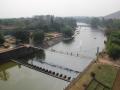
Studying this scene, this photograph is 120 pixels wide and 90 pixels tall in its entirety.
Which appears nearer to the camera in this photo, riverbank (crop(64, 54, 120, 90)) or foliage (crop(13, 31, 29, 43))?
riverbank (crop(64, 54, 120, 90))

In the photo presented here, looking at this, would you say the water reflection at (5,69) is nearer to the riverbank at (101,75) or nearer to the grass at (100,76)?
the riverbank at (101,75)

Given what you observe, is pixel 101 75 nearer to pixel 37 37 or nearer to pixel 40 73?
pixel 40 73

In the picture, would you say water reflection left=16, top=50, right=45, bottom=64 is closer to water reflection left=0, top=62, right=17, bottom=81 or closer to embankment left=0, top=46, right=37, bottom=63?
embankment left=0, top=46, right=37, bottom=63

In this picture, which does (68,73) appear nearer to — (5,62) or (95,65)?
(95,65)

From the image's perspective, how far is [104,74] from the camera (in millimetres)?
12664

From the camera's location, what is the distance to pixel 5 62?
59.1 feet

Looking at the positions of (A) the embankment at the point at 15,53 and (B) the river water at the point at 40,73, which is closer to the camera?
(B) the river water at the point at 40,73

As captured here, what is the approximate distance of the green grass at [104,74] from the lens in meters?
10.9

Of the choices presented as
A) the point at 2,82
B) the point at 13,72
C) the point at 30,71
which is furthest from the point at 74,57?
the point at 2,82

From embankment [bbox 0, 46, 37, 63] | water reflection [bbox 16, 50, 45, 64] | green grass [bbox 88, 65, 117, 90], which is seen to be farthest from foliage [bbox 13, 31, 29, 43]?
green grass [bbox 88, 65, 117, 90]

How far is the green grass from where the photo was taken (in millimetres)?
10920

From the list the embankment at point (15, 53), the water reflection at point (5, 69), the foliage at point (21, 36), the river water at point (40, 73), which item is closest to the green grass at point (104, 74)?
the river water at point (40, 73)

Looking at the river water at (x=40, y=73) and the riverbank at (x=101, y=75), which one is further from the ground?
the riverbank at (x=101, y=75)

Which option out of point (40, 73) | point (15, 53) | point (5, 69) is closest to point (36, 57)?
point (15, 53)
